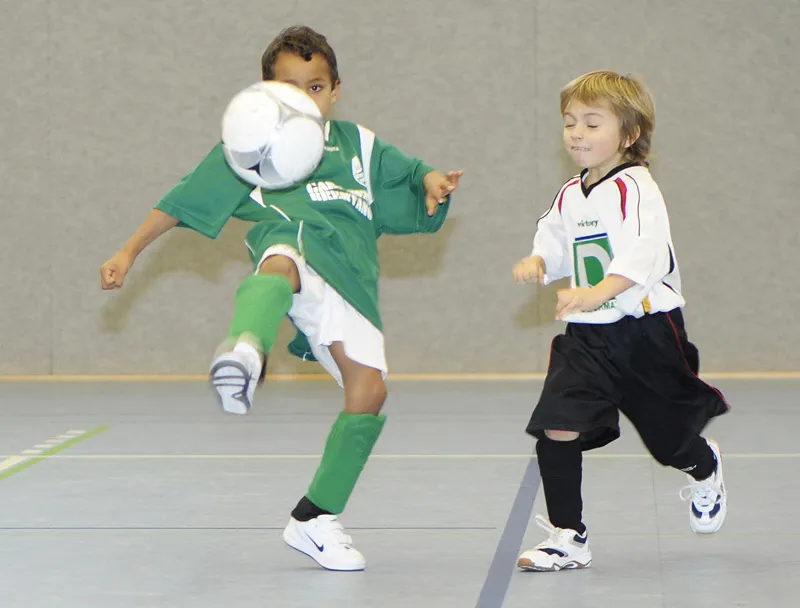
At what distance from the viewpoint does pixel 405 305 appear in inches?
308

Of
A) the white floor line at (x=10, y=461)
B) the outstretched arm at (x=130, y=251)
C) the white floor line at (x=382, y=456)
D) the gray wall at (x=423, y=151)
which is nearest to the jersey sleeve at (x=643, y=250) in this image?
the outstretched arm at (x=130, y=251)

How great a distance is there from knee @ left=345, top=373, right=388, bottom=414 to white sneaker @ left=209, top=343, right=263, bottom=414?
586 mm

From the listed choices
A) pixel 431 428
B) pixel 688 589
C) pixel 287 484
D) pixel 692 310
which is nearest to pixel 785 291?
pixel 692 310

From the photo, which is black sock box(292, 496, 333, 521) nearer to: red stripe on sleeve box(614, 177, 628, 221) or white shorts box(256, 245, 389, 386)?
white shorts box(256, 245, 389, 386)

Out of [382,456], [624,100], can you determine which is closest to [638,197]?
[624,100]

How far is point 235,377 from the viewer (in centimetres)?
246

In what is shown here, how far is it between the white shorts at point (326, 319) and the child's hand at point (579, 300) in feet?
1.61

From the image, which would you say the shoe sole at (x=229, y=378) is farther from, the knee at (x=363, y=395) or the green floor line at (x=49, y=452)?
the green floor line at (x=49, y=452)

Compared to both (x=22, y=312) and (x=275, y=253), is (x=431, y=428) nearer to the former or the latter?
(x=275, y=253)

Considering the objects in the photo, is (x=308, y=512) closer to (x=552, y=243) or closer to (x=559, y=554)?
(x=559, y=554)

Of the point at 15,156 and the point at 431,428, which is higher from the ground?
the point at 15,156

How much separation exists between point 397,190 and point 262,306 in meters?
0.73

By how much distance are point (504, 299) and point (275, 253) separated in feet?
16.1

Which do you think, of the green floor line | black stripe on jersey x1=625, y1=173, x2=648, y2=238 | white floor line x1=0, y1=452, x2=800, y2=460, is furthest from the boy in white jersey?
the green floor line
